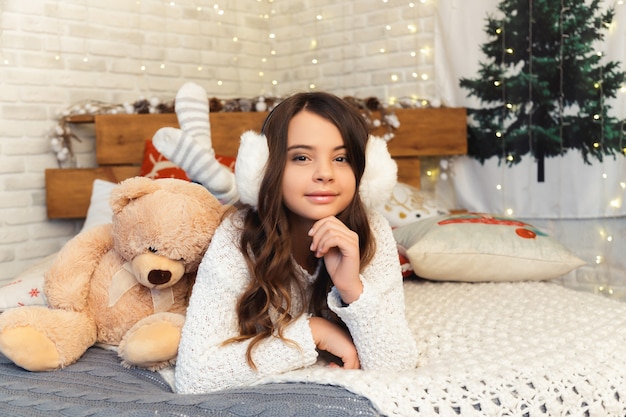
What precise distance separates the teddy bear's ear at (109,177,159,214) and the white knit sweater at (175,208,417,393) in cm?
23

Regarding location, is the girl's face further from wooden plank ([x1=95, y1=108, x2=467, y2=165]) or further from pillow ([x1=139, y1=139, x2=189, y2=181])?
wooden plank ([x1=95, y1=108, x2=467, y2=165])

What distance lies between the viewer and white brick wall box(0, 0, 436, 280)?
2.83 meters

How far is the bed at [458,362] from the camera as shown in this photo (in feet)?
3.60

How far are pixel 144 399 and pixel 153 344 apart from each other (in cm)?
19

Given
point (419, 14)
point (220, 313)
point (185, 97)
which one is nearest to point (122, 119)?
point (185, 97)

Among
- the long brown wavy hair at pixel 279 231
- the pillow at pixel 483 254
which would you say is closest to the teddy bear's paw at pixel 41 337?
the long brown wavy hair at pixel 279 231

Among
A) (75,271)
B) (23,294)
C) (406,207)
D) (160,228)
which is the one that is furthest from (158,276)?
(406,207)

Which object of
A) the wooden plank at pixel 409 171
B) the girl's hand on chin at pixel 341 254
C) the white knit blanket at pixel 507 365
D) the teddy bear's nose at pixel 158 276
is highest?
the wooden plank at pixel 409 171

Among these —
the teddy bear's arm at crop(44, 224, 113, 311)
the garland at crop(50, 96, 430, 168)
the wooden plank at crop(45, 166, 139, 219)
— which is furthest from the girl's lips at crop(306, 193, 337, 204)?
the wooden plank at crop(45, 166, 139, 219)

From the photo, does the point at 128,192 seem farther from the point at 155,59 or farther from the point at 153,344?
the point at 155,59

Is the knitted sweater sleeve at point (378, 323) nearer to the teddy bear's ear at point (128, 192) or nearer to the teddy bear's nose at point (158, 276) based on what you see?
the teddy bear's nose at point (158, 276)

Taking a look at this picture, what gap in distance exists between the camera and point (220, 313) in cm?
125

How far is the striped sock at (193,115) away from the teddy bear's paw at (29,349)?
63 centimetres

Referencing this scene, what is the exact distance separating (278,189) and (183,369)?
364mm
